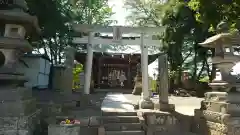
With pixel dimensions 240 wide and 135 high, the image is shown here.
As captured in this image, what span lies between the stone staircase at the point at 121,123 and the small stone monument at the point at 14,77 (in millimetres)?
2275

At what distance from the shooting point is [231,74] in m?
7.89

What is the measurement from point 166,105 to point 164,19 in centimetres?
645

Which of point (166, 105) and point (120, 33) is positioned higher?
point (120, 33)

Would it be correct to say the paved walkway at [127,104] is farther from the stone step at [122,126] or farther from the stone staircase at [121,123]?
the stone step at [122,126]

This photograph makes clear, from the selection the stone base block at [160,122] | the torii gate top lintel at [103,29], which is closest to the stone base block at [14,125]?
the stone base block at [160,122]

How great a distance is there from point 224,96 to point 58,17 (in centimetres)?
798

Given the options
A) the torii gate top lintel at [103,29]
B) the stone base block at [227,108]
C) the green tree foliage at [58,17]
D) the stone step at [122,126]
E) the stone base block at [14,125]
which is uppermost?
the green tree foliage at [58,17]

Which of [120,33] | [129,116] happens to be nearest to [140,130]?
[129,116]

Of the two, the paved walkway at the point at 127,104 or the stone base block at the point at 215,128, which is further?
the paved walkway at the point at 127,104

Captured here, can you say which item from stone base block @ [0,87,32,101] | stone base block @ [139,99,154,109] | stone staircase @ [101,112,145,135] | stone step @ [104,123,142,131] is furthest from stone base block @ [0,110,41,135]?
stone base block @ [139,99,154,109]

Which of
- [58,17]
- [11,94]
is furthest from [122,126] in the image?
[58,17]

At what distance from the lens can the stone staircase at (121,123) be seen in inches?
316

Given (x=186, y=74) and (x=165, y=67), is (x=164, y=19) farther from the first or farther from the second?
(x=186, y=74)

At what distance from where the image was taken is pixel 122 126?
8211 millimetres
